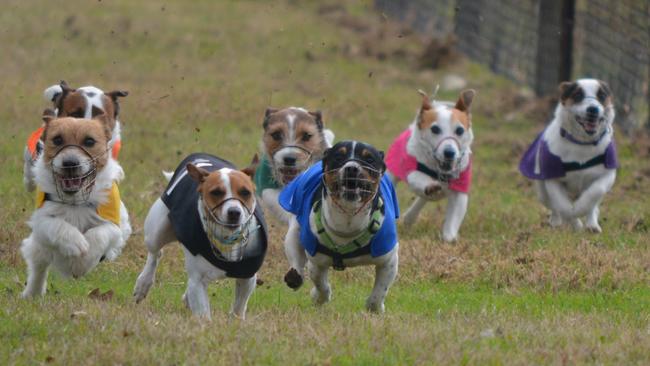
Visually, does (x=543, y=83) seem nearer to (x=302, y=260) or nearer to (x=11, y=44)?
(x=11, y=44)

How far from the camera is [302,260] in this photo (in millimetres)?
8117

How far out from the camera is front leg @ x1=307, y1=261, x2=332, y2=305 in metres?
7.86

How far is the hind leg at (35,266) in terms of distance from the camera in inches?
314

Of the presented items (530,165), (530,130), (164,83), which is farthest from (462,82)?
(530,165)

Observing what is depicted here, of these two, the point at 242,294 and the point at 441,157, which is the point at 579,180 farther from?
the point at 242,294

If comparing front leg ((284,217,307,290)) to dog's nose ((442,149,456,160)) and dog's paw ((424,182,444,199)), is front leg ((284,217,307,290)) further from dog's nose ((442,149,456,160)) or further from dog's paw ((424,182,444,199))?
dog's nose ((442,149,456,160))

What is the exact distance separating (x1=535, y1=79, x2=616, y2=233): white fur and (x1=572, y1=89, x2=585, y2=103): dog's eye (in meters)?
0.04

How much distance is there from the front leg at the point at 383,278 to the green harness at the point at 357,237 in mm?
243

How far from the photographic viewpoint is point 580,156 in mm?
11109

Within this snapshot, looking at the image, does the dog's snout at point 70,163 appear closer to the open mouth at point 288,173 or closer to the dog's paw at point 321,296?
the dog's paw at point 321,296

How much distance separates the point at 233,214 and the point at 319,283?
1.15 meters

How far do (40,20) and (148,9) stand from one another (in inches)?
127

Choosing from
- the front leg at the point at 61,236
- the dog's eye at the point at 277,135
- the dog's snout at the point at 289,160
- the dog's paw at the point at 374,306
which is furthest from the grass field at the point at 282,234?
the dog's eye at the point at 277,135

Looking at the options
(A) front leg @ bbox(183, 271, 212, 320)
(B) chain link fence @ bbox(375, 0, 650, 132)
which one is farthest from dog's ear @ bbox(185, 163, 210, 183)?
(B) chain link fence @ bbox(375, 0, 650, 132)
